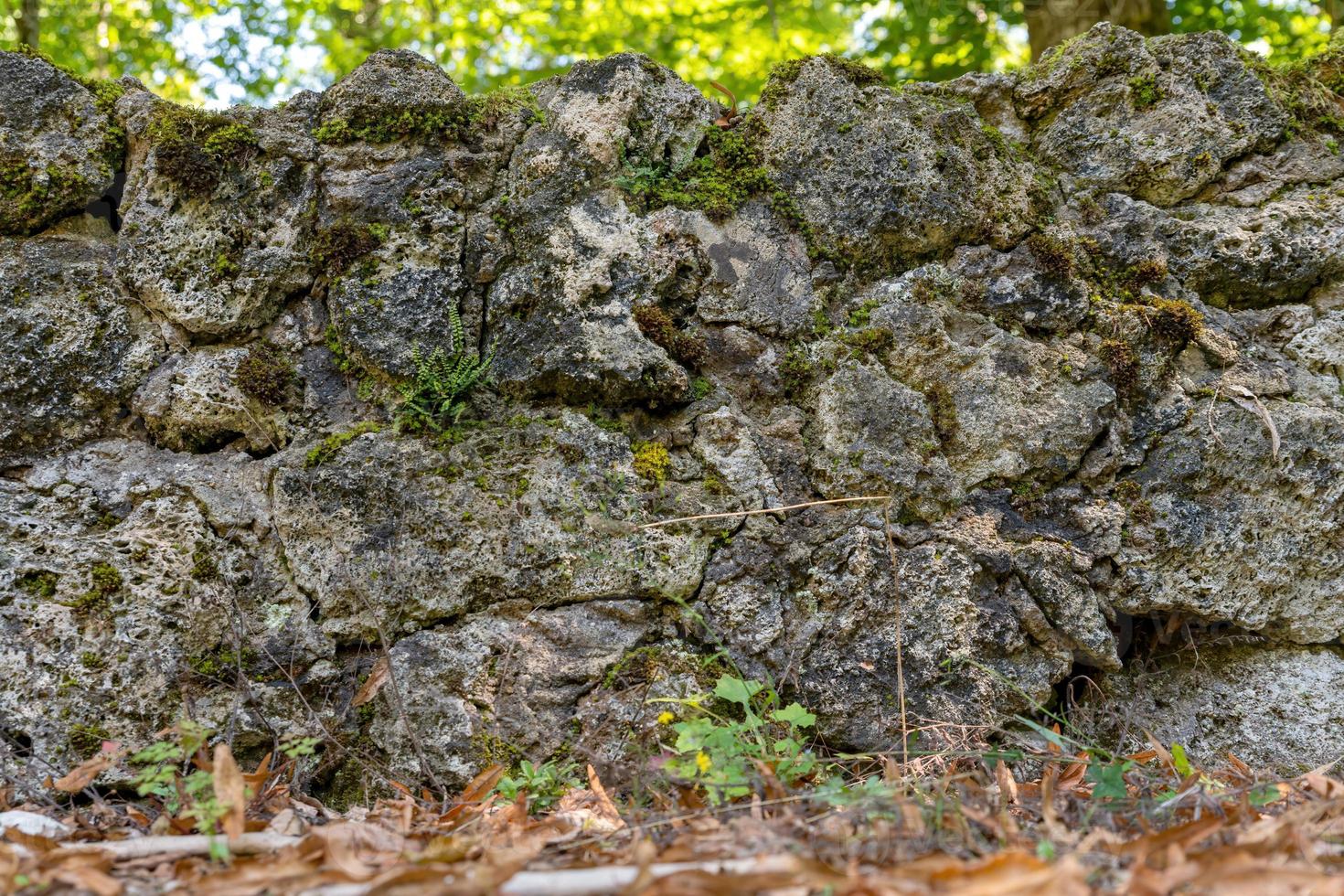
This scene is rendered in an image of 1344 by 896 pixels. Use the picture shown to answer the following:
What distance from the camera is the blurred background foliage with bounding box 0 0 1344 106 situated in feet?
22.2

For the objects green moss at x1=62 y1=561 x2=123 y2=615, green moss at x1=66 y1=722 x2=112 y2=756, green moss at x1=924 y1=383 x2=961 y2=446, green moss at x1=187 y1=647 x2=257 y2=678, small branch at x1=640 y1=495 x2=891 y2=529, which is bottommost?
green moss at x1=66 y1=722 x2=112 y2=756

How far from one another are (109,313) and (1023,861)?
3.22m

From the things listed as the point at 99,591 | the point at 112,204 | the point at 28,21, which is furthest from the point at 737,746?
the point at 28,21

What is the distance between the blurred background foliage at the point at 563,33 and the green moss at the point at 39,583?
5.65 m

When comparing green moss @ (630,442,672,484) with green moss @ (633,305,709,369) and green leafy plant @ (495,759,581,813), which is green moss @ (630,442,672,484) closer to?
green moss @ (633,305,709,369)

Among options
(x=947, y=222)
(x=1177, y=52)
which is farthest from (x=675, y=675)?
(x=1177, y=52)

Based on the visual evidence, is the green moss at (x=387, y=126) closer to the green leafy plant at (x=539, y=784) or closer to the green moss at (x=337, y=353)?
the green moss at (x=337, y=353)

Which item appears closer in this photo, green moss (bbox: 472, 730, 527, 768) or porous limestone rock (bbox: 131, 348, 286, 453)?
green moss (bbox: 472, 730, 527, 768)

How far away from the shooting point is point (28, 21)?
6.57m

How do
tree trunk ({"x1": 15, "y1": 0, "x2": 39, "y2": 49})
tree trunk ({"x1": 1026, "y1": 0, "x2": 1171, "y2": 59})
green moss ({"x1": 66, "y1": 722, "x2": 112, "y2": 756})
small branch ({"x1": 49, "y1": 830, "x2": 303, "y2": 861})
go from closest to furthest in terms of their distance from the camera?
1. small branch ({"x1": 49, "y1": 830, "x2": 303, "y2": 861})
2. green moss ({"x1": 66, "y1": 722, "x2": 112, "y2": 756})
3. tree trunk ({"x1": 1026, "y1": 0, "x2": 1171, "y2": 59})
4. tree trunk ({"x1": 15, "y1": 0, "x2": 39, "y2": 49})

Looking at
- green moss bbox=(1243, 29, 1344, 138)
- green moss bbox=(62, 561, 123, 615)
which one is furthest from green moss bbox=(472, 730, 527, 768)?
green moss bbox=(1243, 29, 1344, 138)

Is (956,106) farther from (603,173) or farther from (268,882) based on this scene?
(268,882)

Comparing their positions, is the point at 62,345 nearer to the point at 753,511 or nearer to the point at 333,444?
the point at 333,444

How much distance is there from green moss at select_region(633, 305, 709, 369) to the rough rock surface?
12 millimetres
